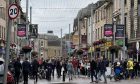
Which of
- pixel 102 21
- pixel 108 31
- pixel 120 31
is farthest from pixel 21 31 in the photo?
pixel 102 21

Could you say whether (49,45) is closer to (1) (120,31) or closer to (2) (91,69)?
(1) (120,31)

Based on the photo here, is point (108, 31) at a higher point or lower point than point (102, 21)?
lower

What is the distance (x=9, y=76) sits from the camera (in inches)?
898

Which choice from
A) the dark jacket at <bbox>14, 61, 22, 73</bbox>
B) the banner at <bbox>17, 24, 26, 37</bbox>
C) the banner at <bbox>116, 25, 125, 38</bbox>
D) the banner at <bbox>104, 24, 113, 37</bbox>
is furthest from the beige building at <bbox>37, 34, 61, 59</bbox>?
the dark jacket at <bbox>14, 61, 22, 73</bbox>

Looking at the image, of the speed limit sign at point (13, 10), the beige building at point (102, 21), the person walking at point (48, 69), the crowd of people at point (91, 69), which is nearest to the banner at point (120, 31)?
the crowd of people at point (91, 69)

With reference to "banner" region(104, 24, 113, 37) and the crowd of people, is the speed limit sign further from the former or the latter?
"banner" region(104, 24, 113, 37)

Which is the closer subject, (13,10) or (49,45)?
(13,10)

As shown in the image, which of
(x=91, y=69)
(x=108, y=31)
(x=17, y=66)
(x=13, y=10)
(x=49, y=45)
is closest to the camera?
(x=13, y=10)

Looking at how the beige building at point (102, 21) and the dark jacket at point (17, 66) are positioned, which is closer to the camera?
the dark jacket at point (17, 66)

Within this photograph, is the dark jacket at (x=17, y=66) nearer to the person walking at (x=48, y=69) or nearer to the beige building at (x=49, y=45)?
the person walking at (x=48, y=69)

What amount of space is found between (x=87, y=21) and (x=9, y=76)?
82.7m

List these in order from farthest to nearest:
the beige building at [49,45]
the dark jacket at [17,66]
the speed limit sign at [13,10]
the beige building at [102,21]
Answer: the beige building at [49,45]
the beige building at [102,21]
the dark jacket at [17,66]
the speed limit sign at [13,10]

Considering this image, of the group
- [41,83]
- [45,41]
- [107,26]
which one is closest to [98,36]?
[107,26]

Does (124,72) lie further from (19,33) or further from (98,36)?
(98,36)
